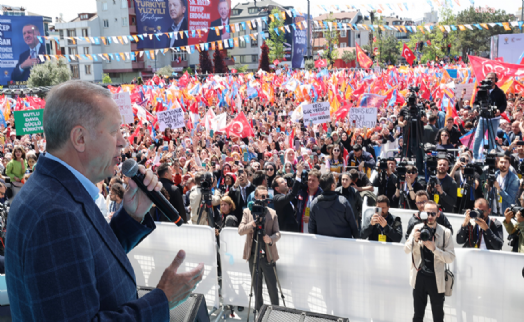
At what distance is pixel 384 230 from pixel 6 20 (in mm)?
54572

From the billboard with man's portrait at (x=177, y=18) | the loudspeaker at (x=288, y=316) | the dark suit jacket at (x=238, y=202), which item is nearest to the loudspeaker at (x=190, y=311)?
the loudspeaker at (x=288, y=316)

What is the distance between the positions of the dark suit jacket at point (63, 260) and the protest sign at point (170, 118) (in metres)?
10.8

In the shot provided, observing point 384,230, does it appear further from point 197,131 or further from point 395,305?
point 197,131

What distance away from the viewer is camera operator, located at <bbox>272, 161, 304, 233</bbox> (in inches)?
241

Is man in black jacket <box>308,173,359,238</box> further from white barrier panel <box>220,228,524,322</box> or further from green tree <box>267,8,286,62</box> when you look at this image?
green tree <box>267,8,286,62</box>

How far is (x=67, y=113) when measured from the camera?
140 cm

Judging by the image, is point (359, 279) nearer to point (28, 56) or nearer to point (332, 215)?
point (332, 215)

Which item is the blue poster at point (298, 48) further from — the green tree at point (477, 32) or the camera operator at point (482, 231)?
the camera operator at point (482, 231)

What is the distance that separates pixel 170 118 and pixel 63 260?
11051mm

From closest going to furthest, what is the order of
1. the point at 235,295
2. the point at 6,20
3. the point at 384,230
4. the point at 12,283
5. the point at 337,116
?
the point at 12,283 < the point at 384,230 < the point at 235,295 < the point at 337,116 < the point at 6,20

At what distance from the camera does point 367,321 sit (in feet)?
15.8

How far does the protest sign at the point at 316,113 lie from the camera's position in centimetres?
1180

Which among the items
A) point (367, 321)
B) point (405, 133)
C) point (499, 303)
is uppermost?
point (405, 133)

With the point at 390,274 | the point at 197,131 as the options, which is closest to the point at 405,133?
the point at 390,274
